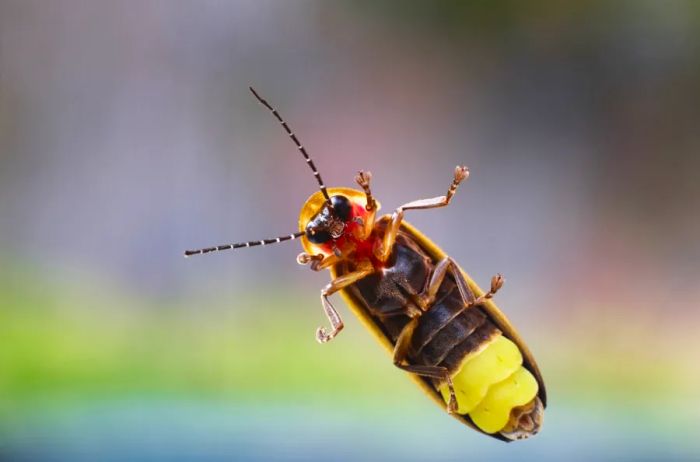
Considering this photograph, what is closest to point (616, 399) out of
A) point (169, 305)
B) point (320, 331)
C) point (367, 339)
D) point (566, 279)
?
point (566, 279)

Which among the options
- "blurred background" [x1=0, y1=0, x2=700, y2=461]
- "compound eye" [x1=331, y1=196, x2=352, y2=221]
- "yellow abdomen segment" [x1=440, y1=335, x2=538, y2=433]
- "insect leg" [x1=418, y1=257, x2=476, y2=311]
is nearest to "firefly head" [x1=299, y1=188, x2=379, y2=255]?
"compound eye" [x1=331, y1=196, x2=352, y2=221]

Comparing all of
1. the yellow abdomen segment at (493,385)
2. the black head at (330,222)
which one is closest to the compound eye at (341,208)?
the black head at (330,222)

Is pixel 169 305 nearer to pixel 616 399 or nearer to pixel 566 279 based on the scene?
pixel 566 279

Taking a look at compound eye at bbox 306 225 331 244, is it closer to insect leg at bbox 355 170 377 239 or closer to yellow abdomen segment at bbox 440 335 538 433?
insect leg at bbox 355 170 377 239

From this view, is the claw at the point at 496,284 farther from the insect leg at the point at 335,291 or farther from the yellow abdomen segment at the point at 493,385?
the insect leg at the point at 335,291

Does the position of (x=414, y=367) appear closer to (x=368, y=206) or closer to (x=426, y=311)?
(x=426, y=311)

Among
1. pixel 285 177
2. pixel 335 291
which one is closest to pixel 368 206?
pixel 335 291
